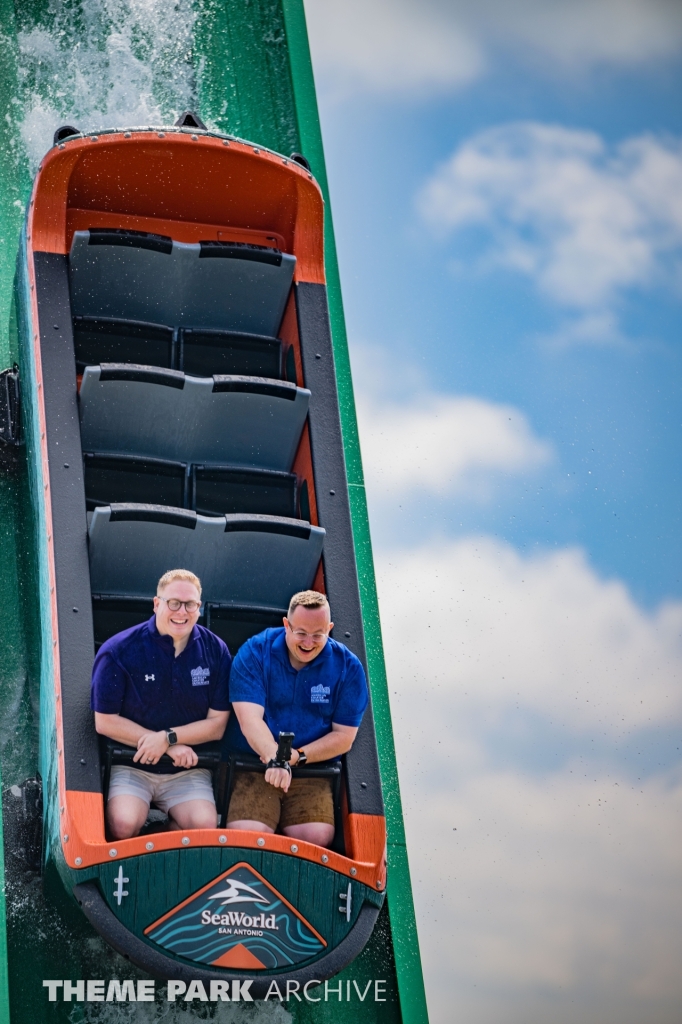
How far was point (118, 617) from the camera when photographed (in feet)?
13.2

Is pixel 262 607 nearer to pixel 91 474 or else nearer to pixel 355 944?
pixel 91 474

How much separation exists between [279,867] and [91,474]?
4.63 feet

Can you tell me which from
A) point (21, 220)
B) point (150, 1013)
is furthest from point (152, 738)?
point (21, 220)

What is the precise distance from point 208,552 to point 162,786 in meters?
0.74

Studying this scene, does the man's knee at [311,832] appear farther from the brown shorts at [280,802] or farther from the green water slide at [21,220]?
the green water slide at [21,220]

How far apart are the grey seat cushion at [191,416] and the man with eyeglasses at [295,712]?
0.90 metres

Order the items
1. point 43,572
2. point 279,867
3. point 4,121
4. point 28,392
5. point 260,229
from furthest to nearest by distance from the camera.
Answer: point 4,121 < point 260,229 < point 28,392 < point 43,572 < point 279,867

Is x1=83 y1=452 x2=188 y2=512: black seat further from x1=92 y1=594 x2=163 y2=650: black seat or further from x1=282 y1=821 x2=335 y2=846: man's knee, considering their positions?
x1=282 y1=821 x2=335 y2=846: man's knee

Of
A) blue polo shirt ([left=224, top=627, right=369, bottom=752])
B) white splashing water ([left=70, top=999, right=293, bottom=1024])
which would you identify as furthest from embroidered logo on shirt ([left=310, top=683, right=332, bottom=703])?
white splashing water ([left=70, top=999, right=293, bottom=1024])

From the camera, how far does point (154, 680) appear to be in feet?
11.7

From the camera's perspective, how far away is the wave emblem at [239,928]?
338cm

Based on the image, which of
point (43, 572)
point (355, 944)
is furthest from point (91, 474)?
point (355, 944)

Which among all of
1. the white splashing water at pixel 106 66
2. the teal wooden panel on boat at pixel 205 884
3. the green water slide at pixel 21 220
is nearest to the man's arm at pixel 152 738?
the teal wooden panel on boat at pixel 205 884

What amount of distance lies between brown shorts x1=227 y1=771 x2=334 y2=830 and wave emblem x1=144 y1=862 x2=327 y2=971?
0.65 feet
